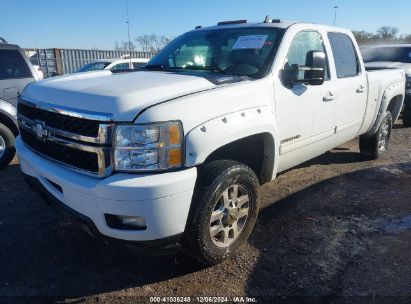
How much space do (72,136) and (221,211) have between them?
4.10 ft

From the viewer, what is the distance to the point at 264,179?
3.55m

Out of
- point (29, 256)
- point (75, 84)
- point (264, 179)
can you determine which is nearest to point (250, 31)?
point (264, 179)

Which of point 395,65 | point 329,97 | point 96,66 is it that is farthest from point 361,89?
point 96,66

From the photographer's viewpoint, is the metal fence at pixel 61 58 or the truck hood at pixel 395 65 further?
the metal fence at pixel 61 58

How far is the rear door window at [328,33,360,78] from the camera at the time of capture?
4480mm

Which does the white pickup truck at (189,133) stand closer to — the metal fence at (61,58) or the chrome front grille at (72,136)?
the chrome front grille at (72,136)

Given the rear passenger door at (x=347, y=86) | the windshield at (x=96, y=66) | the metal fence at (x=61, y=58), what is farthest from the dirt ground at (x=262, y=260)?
the metal fence at (x=61, y=58)

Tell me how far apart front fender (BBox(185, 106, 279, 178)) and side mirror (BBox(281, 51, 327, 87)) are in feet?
1.52

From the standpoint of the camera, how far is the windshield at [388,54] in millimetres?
10273

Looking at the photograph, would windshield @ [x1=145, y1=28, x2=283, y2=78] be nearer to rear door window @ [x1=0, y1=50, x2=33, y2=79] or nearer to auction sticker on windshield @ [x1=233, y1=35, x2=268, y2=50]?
auction sticker on windshield @ [x1=233, y1=35, x2=268, y2=50]

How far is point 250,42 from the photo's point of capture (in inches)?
146

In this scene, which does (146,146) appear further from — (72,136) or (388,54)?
(388,54)

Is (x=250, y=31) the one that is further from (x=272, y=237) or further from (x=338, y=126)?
(x=272, y=237)

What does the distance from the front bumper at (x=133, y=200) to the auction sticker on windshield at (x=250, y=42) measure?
1.65 m
